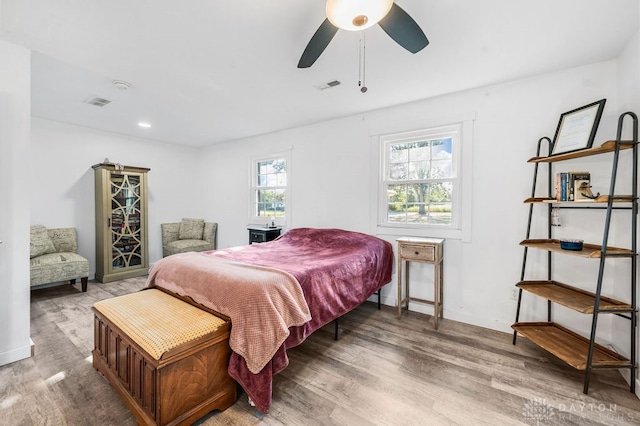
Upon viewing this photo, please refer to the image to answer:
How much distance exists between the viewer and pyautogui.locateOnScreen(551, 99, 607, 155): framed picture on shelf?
2.05 meters

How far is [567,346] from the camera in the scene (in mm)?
2111

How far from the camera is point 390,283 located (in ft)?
11.4

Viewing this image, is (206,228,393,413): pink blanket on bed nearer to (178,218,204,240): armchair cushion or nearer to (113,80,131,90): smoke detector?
(113,80,131,90): smoke detector

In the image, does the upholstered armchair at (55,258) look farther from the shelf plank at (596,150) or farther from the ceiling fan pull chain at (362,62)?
the shelf plank at (596,150)

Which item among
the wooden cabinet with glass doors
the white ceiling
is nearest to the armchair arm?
the wooden cabinet with glass doors

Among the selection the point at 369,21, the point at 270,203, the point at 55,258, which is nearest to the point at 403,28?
the point at 369,21

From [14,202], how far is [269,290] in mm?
2268

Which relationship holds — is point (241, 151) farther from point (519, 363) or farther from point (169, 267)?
point (519, 363)

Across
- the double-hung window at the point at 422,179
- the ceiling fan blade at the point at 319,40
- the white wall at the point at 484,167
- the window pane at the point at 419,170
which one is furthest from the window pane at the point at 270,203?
the ceiling fan blade at the point at 319,40

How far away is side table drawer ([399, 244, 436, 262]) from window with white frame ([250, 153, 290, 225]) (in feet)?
7.18

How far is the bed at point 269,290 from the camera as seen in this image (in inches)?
65.2

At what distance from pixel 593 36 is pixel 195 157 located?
626 cm

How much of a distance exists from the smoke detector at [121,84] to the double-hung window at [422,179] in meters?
2.96

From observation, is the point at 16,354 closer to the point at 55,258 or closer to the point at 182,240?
the point at 55,258
